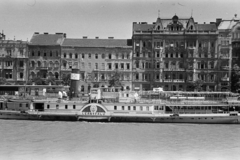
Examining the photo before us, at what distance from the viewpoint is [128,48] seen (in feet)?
224

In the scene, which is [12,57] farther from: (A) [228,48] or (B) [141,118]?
(A) [228,48]

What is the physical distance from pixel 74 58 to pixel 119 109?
98.1ft

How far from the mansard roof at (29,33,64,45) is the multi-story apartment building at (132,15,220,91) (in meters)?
12.8

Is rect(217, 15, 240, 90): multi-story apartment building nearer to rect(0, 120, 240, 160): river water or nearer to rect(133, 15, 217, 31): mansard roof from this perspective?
rect(133, 15, 217, 31): mansard roof

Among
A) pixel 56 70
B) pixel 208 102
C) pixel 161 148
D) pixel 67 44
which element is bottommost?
pixel 161 148

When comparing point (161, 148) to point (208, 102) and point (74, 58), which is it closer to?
point (208, 102)

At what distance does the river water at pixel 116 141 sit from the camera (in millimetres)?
23969

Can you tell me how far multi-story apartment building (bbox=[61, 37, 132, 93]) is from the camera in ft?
224

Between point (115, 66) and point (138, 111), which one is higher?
point (115, 66)

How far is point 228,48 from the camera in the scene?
6806 cm

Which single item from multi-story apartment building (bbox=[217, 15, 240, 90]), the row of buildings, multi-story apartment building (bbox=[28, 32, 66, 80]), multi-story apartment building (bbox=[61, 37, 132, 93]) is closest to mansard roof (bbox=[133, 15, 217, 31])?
the row of buildings

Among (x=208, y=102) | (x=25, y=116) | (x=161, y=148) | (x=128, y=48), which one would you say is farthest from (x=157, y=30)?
(x=161, y=148)

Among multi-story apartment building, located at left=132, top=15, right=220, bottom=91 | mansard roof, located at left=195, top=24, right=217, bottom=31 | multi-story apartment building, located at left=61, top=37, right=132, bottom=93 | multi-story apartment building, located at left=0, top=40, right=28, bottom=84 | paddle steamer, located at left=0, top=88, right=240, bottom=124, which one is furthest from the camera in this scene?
multi-story apartment building, located at left=61, top=37, right=132, bottom=93

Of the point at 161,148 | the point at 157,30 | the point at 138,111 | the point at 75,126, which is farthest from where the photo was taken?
the point at 157,30
